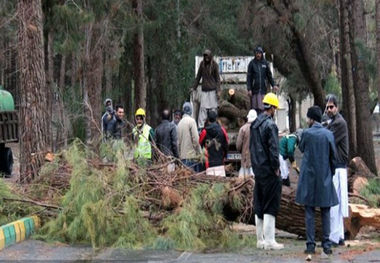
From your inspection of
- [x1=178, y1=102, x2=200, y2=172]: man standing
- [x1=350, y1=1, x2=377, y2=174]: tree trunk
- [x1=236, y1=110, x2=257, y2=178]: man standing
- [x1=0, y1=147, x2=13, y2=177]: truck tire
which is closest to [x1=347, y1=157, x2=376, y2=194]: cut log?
[x1=236, y1=110, x2=257, y2=178]: man standing

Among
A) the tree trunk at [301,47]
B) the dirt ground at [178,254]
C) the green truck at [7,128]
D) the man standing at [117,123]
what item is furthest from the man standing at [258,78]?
the tree trunk at [301,47]

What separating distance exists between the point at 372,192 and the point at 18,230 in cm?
671

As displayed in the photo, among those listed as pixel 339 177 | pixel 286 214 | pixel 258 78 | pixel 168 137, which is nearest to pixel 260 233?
pixel 286 214

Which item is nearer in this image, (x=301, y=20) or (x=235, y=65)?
(x=235, y=65)

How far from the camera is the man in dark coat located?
9.51 m

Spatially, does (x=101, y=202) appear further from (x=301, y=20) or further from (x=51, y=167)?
(x=301, y=20)

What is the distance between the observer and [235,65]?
779 inches

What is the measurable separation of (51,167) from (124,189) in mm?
1616

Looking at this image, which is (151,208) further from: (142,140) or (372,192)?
(372,192)

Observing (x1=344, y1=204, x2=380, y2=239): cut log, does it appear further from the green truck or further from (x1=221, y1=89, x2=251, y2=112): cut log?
the green truck

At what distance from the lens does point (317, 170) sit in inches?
376

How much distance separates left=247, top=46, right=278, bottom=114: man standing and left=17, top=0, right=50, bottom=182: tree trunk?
5.01 m

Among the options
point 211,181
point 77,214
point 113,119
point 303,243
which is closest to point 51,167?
point 77,214

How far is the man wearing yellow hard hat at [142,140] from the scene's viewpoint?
11742 millimetres
